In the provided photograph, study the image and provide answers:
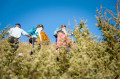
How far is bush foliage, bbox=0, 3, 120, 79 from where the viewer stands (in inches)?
99.2

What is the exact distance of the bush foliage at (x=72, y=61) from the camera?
2.52 m

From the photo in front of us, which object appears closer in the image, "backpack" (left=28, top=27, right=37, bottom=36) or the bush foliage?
the bush foliage

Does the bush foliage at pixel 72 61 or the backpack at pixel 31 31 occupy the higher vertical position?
the backpack at pixel 31 31

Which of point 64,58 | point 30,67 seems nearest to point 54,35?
point 64,58

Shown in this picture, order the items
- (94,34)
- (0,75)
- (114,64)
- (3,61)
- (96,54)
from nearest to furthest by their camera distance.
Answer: (0,75) < (3,61) < (114,64) < (96,54) < (94,34)

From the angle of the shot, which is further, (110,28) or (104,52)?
(110,28)

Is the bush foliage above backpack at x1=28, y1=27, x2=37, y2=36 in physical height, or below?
below

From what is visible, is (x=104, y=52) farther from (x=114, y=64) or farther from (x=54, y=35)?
(x=54, y=35)

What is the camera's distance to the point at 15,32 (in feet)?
18.8

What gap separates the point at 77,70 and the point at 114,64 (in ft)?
4.01

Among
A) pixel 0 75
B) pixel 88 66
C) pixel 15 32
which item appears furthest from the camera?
pixel 15 32

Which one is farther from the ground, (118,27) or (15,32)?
(15,32)

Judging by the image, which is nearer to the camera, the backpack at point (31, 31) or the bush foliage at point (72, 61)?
the bush foliage at point (72, 61)

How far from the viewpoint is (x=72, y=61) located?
290 centimetres
